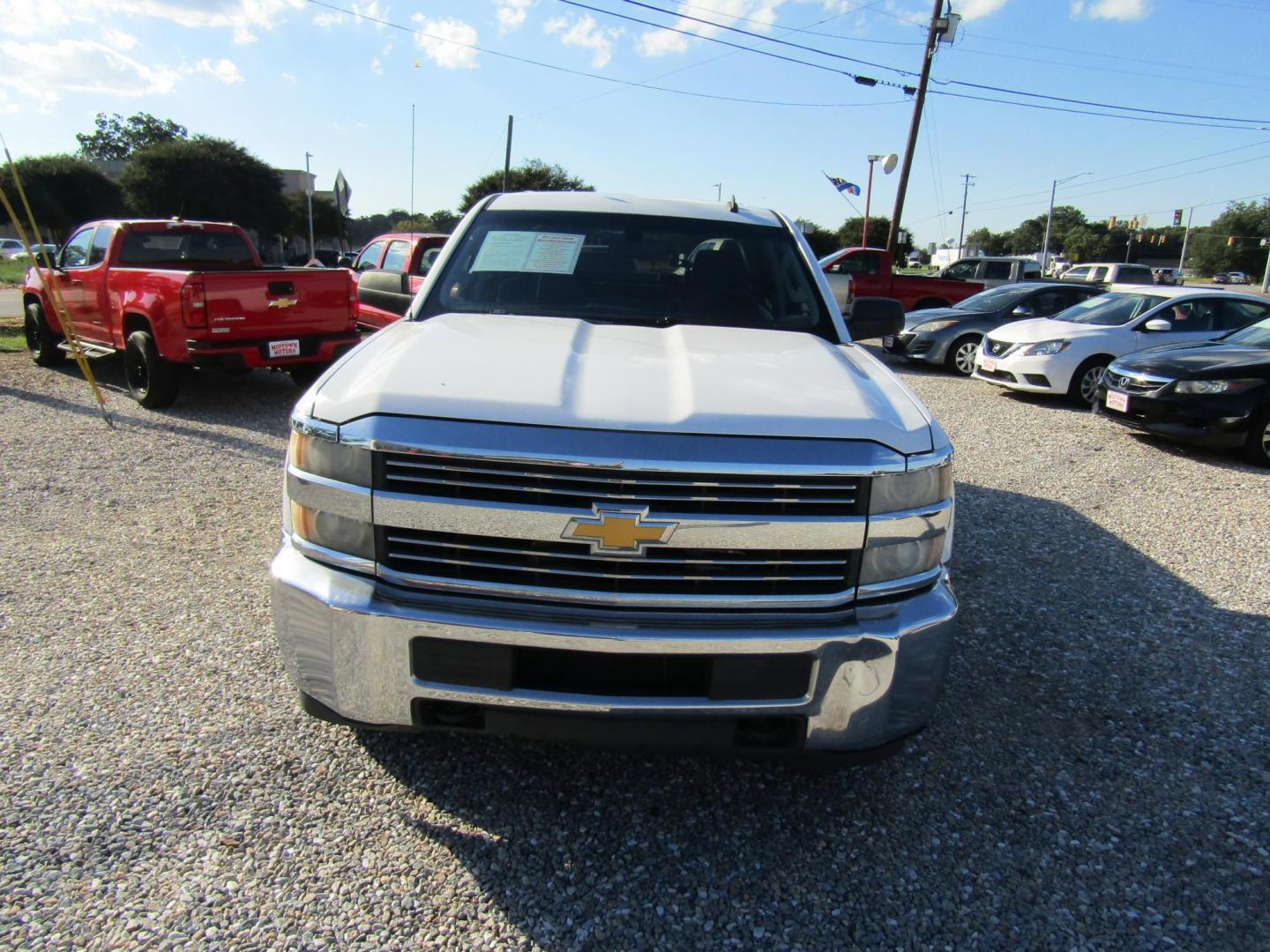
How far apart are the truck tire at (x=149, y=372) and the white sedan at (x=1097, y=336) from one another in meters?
9.38

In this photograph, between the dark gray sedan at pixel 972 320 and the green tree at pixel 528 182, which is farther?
the green tree at pixel 528 182

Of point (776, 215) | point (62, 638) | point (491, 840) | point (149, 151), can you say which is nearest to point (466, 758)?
point (491, 840)

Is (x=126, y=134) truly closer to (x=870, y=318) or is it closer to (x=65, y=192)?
(x=65, y=192)

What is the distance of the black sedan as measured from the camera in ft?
23.8

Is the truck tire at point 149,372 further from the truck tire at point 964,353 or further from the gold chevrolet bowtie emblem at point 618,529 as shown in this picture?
the truck tire at point 964,353

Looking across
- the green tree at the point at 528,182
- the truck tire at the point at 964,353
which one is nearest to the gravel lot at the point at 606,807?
the truck tire at the point at 964,353

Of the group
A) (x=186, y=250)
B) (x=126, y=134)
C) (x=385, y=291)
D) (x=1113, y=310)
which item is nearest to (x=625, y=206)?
(x=385, y=291)

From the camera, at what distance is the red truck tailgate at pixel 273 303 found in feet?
24.6

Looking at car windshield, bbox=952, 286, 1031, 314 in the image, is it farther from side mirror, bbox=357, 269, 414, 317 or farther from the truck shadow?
side mirror, bbox=357, 269, 414, 317

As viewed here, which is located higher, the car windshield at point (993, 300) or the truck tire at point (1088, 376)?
the car windshield at point (993, 300)

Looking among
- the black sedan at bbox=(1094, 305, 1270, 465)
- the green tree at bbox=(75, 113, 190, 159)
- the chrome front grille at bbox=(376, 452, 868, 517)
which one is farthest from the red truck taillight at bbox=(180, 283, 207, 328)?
the green tree at bbox=(75, 113, 190, 159)

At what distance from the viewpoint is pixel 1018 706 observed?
3172 mm

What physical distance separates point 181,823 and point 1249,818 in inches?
126

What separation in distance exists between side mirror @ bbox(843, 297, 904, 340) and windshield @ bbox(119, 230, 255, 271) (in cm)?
779
